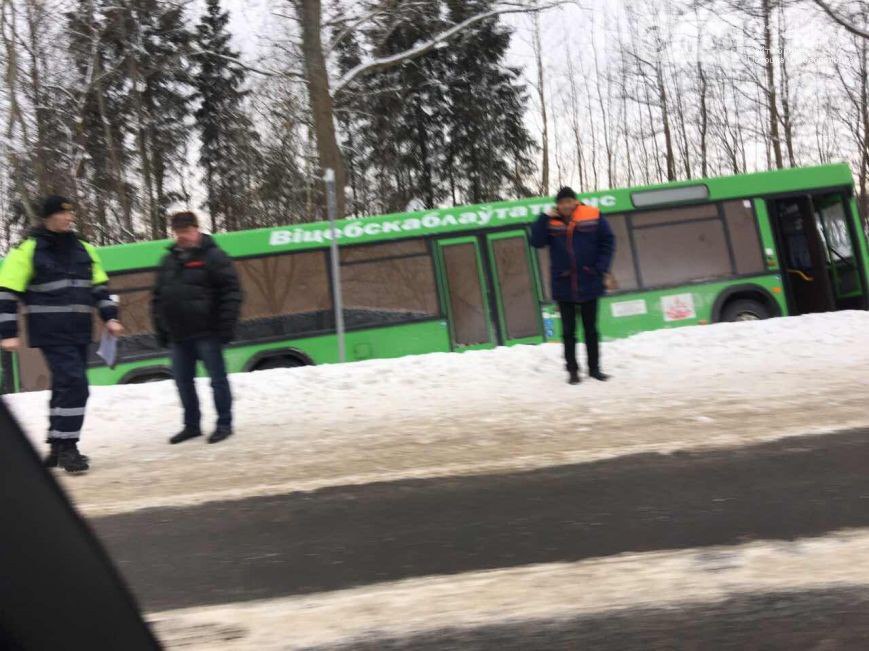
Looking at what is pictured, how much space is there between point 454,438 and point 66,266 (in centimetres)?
297

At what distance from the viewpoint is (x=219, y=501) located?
12.3 ft

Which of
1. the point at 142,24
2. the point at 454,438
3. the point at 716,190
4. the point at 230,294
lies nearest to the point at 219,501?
the point at 454,438

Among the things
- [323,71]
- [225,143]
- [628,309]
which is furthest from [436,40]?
[225,143]

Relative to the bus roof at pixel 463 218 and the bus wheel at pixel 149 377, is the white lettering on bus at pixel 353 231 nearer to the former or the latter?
the bus roof at pixel 463 218

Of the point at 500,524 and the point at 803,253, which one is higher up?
the point at 803,253

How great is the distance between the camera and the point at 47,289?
4.61 m

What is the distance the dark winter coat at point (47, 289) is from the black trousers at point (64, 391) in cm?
8

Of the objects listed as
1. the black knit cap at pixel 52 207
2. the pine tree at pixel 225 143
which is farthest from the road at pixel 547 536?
the pine tree at pixel 225 143

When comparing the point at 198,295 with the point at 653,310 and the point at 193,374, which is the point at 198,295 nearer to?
the point at 193,374

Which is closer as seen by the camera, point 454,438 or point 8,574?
point 8,574

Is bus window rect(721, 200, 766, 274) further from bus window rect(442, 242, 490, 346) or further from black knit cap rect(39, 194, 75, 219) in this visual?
black knit cap rect(39, 194, 75, 219)

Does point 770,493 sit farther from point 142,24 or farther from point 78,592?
point 142,24

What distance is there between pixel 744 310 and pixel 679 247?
1567mm

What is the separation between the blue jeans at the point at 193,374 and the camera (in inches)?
215
